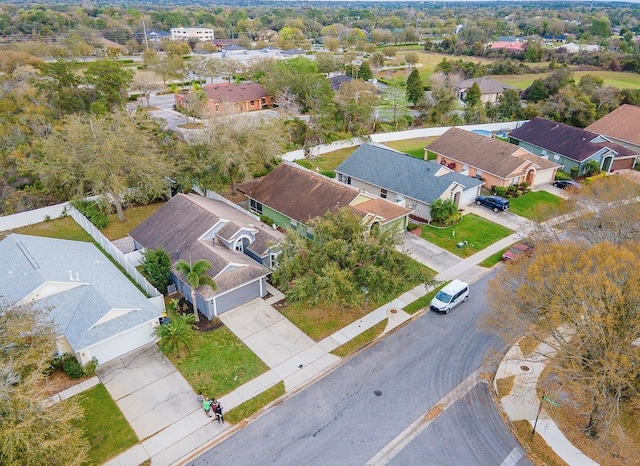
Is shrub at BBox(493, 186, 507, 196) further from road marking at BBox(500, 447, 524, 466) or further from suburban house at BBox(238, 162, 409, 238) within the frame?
road marking at BBox(500, 447, 524, 466)

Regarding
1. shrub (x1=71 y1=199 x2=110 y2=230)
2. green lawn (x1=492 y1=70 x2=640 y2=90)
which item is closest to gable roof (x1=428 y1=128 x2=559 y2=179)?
shrub (x1=71 y1=199 x2=110 y2=230)

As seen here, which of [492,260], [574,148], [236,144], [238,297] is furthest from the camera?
[574,148]

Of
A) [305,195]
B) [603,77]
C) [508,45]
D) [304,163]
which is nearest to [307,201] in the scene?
[305,195]

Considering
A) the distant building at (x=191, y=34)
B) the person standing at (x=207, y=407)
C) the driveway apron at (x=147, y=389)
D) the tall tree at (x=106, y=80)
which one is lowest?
the driveway apron at (x=147, y=389)

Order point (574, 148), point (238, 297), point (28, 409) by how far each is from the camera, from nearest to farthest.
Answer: point (28, 409) → point (238, 297) → point (574, 148)

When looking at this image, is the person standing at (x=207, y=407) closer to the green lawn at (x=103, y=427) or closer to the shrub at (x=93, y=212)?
the green lawn at (x=103, y=427)

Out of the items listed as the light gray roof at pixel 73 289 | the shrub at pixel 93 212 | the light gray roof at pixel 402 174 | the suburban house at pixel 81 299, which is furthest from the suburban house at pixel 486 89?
the suburban house at pixel 81 299

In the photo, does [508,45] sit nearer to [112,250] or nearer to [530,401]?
[112,250]
